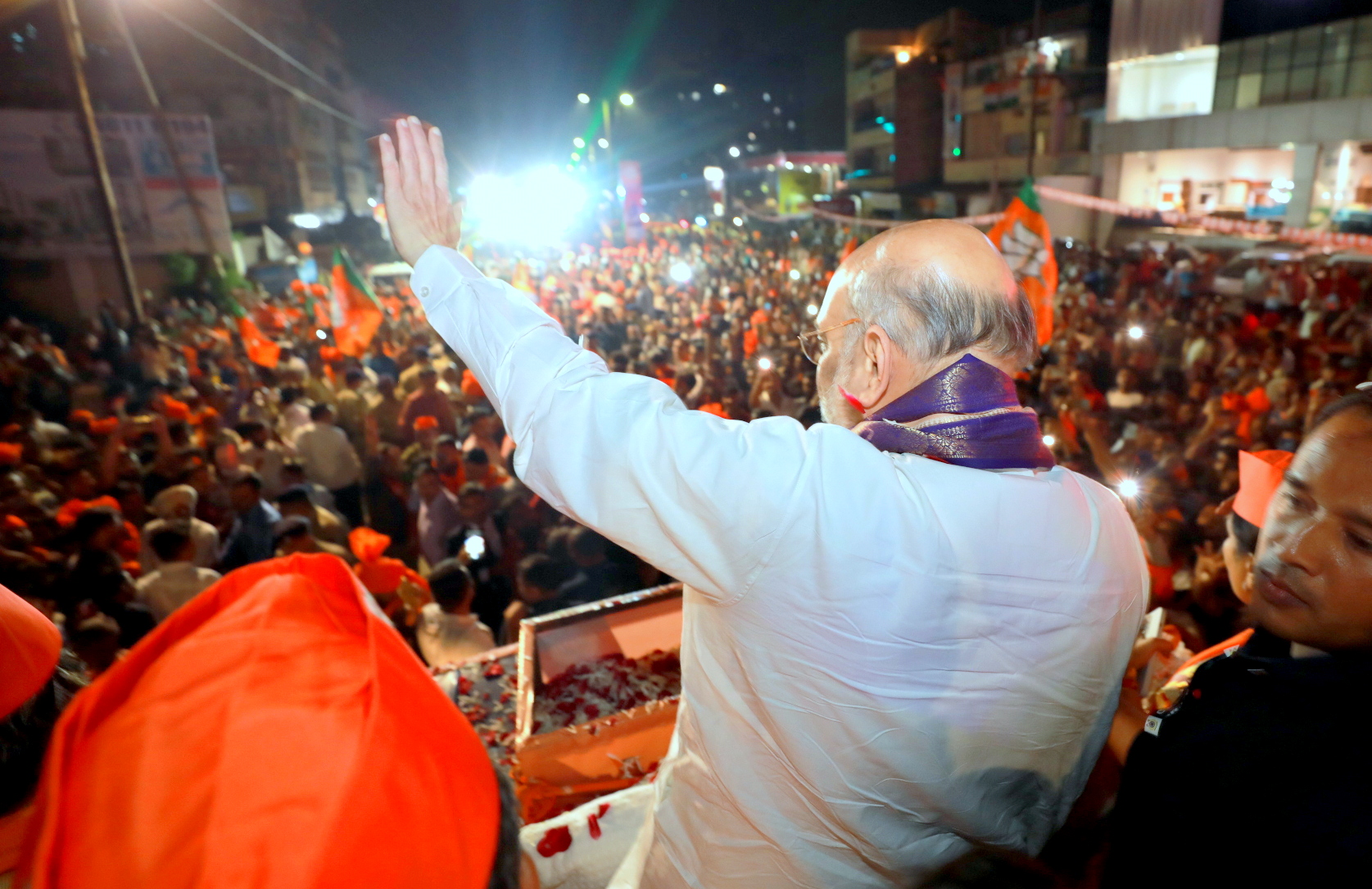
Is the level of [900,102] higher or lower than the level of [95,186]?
higher

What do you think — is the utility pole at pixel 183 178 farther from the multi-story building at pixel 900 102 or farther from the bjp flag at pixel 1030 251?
the multi-story building at pixel 900 102

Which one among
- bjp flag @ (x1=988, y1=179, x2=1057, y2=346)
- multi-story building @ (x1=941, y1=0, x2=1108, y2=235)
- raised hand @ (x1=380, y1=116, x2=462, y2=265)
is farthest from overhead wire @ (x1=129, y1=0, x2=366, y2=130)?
multi-story building @ (x1=941, y1=0, x2=1108, y2=235)

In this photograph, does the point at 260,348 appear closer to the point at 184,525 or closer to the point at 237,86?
the point at 184,525

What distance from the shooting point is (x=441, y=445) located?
5.61 metres

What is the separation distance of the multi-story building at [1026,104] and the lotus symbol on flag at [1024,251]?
20.9 metres

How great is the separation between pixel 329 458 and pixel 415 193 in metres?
5.42

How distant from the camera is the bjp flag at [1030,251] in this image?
22.6 ft

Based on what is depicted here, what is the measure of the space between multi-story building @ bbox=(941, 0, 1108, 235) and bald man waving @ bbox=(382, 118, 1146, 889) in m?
27.6

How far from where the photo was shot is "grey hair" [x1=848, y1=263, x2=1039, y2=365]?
4.26ft

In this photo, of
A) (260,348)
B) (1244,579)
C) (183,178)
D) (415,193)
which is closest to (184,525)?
(415,193)

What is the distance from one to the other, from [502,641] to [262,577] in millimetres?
3549

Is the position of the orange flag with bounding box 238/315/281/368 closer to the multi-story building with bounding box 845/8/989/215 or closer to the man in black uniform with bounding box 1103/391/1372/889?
the man in black uniform with bounding box 1103/391/1372/889

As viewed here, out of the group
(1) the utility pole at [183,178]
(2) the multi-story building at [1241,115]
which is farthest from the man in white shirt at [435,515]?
(2) the multi-story building at [1241,115]

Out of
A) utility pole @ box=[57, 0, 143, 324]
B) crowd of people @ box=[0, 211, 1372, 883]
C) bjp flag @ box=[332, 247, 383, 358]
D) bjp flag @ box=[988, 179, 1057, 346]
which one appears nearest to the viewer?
crowd of people @ box=[0, 211, 1372, 883]
